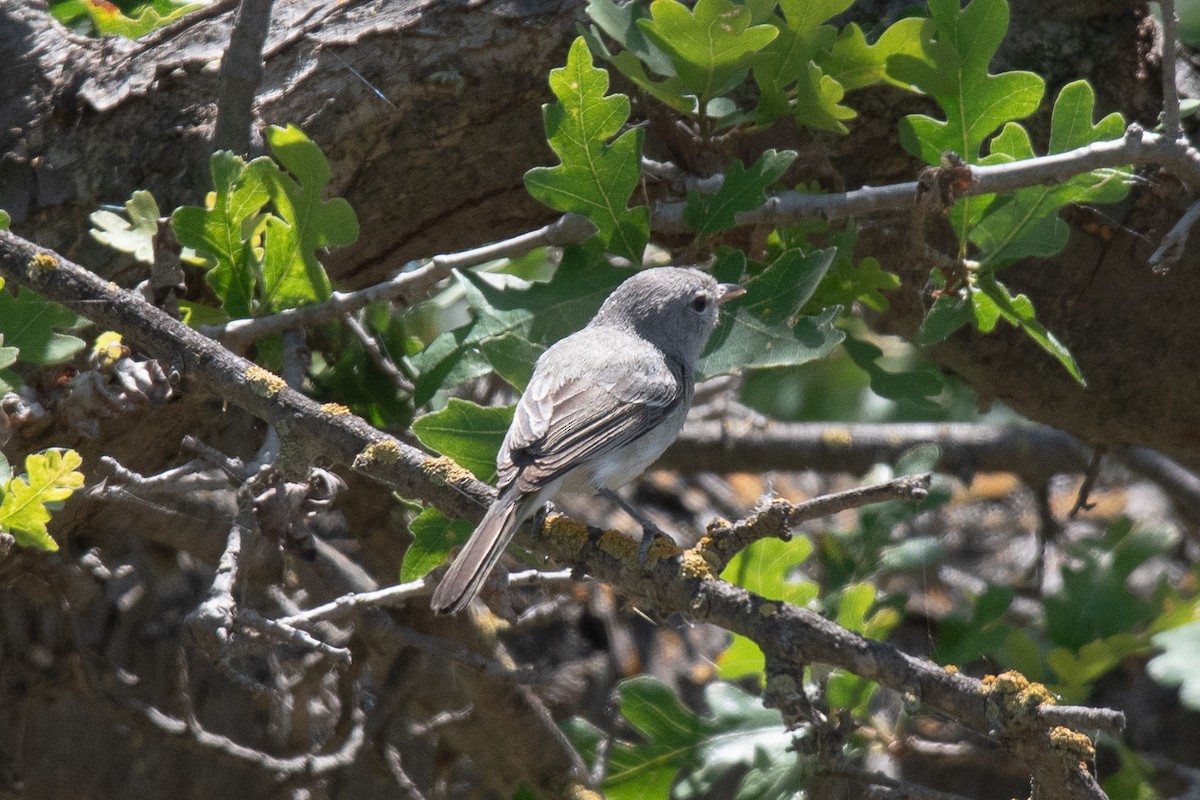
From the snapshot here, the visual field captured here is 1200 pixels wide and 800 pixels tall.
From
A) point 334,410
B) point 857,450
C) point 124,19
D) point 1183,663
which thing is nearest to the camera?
point 1183,663

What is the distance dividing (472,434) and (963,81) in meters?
1.44

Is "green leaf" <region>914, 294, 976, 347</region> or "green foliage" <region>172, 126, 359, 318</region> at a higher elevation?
"green foliage" <region>172, 126, 359, 318</region>

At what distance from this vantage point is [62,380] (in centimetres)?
264

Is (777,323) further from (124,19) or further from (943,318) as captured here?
(124,19)

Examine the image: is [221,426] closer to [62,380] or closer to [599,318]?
[62,380]

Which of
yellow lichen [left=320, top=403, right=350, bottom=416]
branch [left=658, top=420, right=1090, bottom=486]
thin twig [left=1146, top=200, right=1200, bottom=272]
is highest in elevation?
yellow lichen [left=320, top=403, right=350, bottom=416]

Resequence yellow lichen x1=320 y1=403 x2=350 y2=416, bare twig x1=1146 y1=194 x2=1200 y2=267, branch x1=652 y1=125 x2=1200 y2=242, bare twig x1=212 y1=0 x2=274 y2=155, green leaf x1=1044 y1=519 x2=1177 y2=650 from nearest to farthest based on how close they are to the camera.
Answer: yellow lichen x1=320 y1=403 x2=350 y2=416, bare twig x1=1146 y1=194 x2=1200 y2=267, branch x1=652 y1=125 x2=1200 y2=242, bare twig x1=212 y1=0 x2=274 y2=155, green leaf x1=1044 y1=519 x2=1177 y2=650

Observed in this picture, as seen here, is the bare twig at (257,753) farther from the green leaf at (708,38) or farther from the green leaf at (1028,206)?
the green leaf at (1028,206)

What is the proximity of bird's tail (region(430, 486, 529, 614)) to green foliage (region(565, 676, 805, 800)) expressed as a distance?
0.81 m

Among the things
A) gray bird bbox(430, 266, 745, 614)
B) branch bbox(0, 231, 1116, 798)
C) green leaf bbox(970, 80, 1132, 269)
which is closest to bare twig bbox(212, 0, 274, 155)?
branch bbox(0, 231, 1116, 798)

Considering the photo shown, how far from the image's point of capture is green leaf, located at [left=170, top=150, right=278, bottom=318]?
2.58 meters

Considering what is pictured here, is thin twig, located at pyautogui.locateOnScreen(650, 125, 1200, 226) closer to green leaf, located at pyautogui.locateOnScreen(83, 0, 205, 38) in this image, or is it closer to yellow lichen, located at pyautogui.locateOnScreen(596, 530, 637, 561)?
yellow lichen, located at pyautogui.locateOnScreen(596, 530, 637, 561)

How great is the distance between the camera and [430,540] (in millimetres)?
2676

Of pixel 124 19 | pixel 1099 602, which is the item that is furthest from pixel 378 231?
pixel 1099 602
